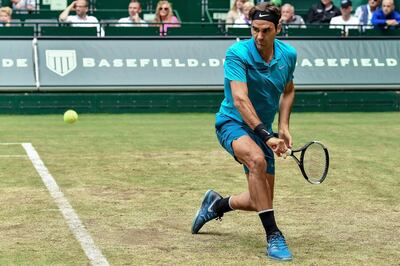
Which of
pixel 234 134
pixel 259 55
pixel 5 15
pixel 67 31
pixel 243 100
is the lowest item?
pixel 67 31

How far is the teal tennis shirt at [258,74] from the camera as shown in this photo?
6801 millimetres

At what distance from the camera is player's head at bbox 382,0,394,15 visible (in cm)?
1848

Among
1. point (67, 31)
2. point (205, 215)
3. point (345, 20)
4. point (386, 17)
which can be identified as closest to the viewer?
point (205, 215)

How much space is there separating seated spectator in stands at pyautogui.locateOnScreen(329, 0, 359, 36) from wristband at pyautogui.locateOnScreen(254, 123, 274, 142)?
12.1 metres

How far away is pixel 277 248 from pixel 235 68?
128cm

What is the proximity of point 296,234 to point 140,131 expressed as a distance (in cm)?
746

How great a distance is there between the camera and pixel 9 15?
17.8m

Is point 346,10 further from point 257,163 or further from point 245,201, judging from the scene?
point 257,163

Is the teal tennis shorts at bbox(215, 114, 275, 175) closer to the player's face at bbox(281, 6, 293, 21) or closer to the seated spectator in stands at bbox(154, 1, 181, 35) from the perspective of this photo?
the seated spectator in stands at bbox(154, 1, 181, 35)

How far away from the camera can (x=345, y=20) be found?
61.9ft

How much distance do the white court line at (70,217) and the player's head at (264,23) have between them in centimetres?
183

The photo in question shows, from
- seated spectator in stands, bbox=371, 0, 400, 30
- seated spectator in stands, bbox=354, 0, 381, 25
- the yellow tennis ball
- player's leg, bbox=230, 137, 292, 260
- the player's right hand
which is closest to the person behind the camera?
the player's right hand

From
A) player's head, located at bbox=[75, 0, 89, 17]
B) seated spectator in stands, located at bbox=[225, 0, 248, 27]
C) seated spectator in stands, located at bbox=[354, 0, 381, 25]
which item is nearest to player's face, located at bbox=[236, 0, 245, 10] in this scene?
seated spectator in stands, located at bbox=[225, 0, 248, 27]

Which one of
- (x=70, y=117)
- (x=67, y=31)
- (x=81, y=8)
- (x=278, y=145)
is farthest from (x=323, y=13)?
(x=278, y=145)
